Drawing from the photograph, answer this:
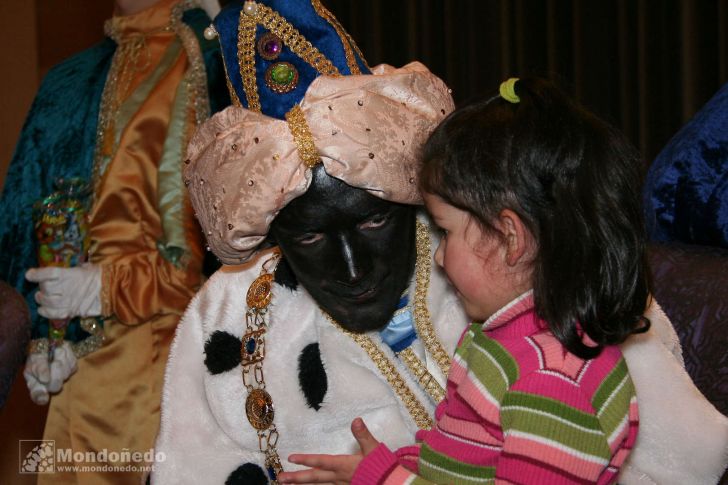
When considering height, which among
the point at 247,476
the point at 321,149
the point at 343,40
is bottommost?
the point at 247,476

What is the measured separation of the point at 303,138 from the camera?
1.29m

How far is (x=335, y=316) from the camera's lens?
1446 millimetres

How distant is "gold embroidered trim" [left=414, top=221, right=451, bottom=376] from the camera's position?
1.48 meters

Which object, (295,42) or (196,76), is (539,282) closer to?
(295,42)

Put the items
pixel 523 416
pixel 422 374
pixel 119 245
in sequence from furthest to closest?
1. pixel 119 245
2. pixel 422 374
3. pixel 523 416

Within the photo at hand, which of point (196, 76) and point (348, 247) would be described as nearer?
point (348, 247)

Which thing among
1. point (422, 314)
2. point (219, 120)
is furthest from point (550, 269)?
point (219, 120)

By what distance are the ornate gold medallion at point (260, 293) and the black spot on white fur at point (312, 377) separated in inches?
4.4

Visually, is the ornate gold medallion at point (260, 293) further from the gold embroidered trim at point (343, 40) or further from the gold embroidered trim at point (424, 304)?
the gold embroidered trim at point (343, 40)

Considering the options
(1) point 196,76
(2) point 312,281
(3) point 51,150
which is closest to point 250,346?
(2) point 312,281

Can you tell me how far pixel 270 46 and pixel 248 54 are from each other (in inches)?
1.6

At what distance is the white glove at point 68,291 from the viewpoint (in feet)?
7.09

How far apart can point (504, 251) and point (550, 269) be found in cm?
8

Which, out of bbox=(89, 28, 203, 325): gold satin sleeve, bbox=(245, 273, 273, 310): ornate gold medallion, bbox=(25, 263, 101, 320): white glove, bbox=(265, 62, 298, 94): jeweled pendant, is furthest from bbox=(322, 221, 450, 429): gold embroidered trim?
bbox=(25, 263, 101, 320): white glove
